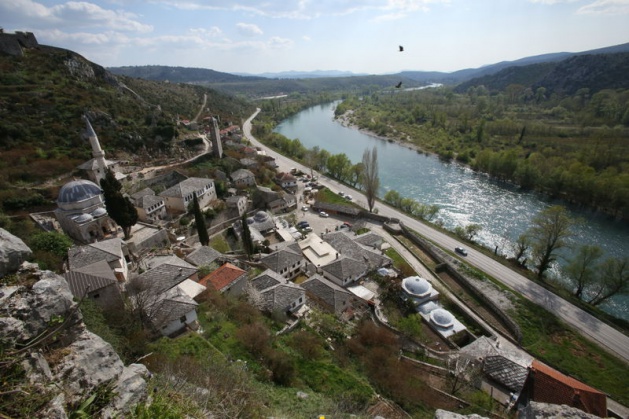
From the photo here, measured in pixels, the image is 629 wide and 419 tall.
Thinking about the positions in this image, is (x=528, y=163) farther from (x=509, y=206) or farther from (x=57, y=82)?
(x=57, y=82)

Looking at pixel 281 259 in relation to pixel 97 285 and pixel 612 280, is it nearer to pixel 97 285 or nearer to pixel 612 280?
pixel 97 285

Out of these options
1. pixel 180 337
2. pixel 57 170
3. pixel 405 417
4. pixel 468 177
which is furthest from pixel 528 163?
pixel 57 170

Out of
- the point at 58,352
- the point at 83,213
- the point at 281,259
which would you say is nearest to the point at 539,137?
the point at 281,259

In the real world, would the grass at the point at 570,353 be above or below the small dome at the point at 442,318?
below

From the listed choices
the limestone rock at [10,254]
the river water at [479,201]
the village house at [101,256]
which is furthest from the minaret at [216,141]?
the limestone rock at [10,254]

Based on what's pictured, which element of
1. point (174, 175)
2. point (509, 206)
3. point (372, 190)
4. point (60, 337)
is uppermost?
point (60, 337)

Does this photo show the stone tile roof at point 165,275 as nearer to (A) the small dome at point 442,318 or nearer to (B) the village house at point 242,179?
(A) the small dome at point 442,318
